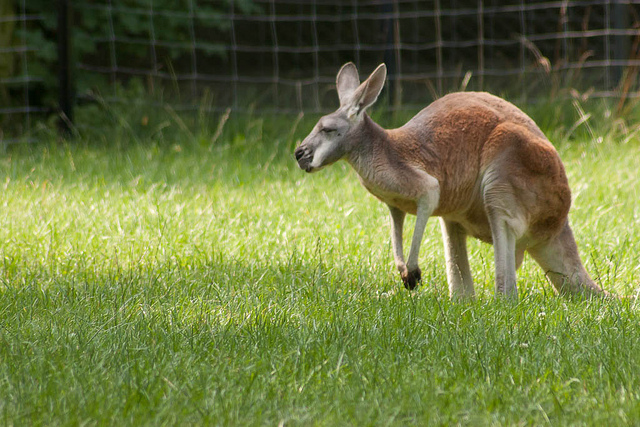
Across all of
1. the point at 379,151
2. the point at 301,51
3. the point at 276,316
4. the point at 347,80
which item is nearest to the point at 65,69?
the point at 301,51

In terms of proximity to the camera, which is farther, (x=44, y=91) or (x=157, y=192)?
(x=44, y=91)

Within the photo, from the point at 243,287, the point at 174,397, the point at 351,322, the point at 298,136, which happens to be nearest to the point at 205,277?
the point at 243,287

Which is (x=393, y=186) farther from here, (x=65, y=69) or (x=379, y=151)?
(x=65, y=69)

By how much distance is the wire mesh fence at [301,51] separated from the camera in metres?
8.01

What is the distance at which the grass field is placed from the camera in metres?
2.48

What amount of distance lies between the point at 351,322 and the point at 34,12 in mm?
6442

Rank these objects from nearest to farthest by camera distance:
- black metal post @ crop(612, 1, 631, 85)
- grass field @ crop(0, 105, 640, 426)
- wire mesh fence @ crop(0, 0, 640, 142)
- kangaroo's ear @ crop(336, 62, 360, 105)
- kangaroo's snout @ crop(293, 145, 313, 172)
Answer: grass field @ crop(0, 105, 640, 426)
kangaroo's snout @ crop(293, 145, 313, 172)
kangaroo's ear @ crop(336, 62, 360, 105)
black metal post @ crop(612, 1, 631, 85)
wire mesh fence @ crop(0, 0, 640, 142)

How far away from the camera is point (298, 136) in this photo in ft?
24.6

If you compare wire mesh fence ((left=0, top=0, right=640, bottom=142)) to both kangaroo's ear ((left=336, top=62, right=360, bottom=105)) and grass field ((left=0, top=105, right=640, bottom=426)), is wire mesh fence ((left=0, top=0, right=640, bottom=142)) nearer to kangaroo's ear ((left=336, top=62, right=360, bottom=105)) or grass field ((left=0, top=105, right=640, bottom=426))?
grass field ((left=0, top=105, right=640, bottom=426))

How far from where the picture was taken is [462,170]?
3744 mm

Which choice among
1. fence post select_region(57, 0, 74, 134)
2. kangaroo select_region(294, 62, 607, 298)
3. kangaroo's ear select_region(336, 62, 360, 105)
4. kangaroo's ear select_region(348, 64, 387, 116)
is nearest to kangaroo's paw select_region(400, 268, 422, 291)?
kangaroo select_region(294, 62, 607, 298)

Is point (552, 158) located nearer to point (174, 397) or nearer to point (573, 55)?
point (174, 397)

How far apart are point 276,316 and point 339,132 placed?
0.82 metres

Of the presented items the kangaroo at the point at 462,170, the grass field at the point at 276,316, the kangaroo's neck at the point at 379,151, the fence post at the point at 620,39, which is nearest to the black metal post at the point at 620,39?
the fence post at the point at 620,39
